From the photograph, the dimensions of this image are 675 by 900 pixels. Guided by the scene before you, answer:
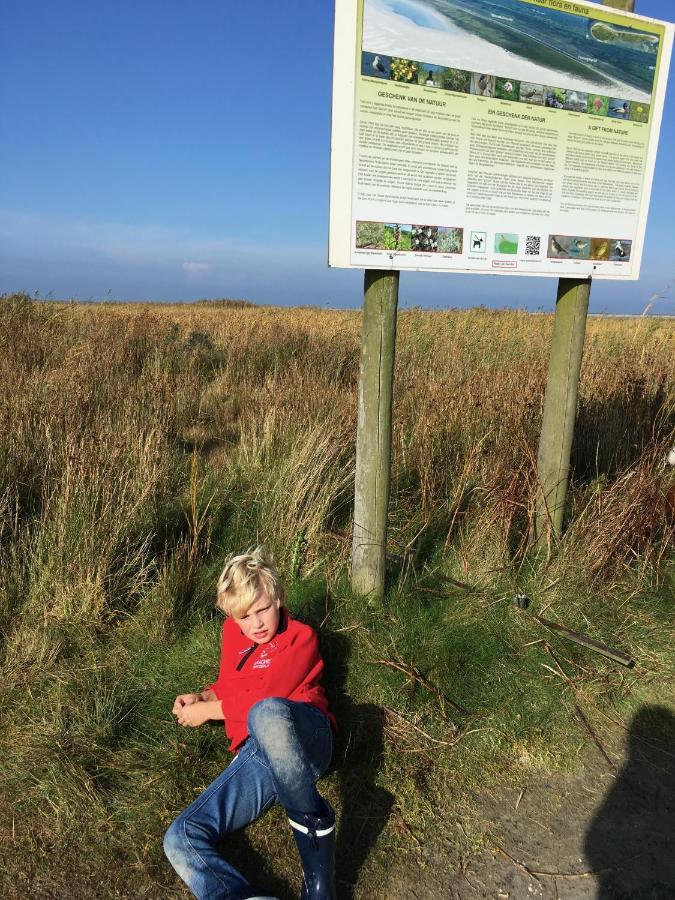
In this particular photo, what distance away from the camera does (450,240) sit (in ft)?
8.23

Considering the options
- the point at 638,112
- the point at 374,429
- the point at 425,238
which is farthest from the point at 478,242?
the point at 638,112

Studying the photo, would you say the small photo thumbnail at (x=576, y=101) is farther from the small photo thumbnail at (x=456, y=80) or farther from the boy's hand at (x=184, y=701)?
the boy's hand at (x=184, y=701)

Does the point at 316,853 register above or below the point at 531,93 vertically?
below

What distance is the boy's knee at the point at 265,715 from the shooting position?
6.07 ft

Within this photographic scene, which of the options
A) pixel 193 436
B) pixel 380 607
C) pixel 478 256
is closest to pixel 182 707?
pixel 380 607

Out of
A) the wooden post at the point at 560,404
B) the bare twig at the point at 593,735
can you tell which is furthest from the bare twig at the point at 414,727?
the wooden post at the point at 560,404

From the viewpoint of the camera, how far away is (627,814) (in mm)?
2127

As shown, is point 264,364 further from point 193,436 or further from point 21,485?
point 21,485

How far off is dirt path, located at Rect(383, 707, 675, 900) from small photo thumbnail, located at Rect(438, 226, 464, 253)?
203cm

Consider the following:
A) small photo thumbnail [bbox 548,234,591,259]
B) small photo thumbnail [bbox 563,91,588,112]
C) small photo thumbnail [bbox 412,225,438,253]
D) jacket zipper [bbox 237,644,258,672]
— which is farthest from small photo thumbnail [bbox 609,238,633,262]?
jacket zipper [bbox 237,644,258,672]

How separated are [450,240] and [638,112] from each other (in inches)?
50.8

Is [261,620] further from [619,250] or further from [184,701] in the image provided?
[619,250]

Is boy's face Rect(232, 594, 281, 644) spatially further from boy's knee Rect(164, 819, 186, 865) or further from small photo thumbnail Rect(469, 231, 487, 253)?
small photo thumbnail Rect(469, 231, 487, 253)

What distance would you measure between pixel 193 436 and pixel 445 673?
332 cm
